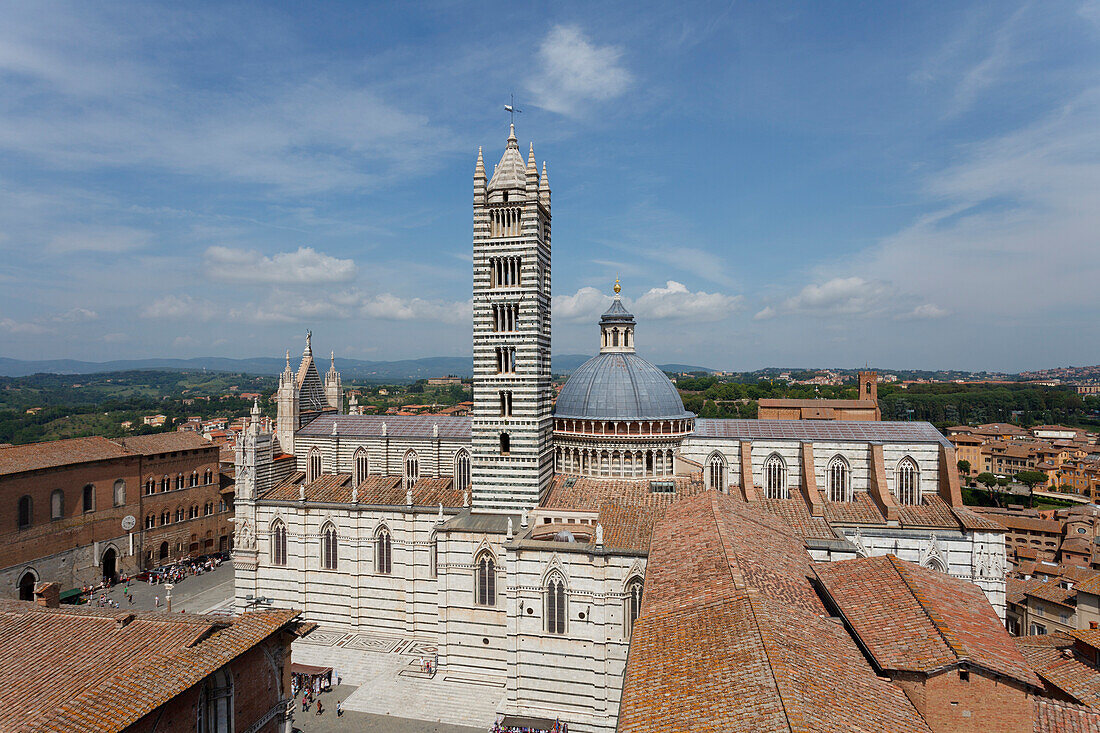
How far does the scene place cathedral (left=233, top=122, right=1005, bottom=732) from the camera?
83.5ft

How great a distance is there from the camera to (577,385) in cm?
3391

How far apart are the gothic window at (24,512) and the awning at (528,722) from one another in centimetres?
3270

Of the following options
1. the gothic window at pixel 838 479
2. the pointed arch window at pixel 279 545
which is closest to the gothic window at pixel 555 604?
the gothic window at pixel 838 479

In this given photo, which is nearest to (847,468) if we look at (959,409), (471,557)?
(471,557)

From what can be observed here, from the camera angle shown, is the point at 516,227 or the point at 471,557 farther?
the point at 516,227

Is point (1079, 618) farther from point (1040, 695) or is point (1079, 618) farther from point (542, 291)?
point (542, 291)

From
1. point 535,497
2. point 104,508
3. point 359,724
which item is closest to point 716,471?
point 535,497

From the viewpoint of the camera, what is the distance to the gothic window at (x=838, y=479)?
3209 cm

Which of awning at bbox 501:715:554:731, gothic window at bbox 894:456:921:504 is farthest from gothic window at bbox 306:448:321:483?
gothic window at bbox 894:456:921:504

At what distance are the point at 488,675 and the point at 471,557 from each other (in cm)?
564

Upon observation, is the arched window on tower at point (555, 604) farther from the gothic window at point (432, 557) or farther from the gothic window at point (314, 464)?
the gothic window at point (314, 464)

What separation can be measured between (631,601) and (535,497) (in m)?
7.24

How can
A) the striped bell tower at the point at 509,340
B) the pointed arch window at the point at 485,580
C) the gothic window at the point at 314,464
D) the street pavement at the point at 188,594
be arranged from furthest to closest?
the gothic window at the point at 314,464 < the street pavement at the point at 188,594 < the striped bell tower at the point at 509,340 < the pointed arch window at the point at 485,580

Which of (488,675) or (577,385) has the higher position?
(577,385)
